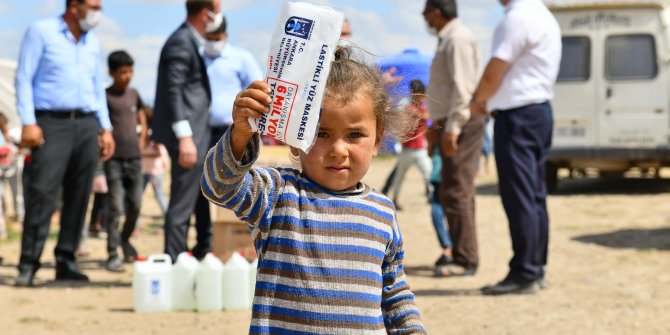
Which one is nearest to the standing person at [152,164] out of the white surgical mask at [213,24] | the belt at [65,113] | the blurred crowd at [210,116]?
the blurred crowd at [210,116]

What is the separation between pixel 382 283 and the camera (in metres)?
3.11

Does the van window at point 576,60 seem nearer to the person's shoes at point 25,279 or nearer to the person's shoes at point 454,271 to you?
the person's shoes at point 454,271

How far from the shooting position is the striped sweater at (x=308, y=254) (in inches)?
114

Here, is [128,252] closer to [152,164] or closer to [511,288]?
[152,164]

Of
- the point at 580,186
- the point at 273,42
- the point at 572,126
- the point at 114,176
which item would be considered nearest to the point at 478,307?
the point at 114,176

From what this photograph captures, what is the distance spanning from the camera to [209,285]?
275 inches

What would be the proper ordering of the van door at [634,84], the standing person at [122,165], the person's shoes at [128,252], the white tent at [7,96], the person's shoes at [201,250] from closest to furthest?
the person's shoes at [201,250]
the standing person at [122,165]
the person's shoes at [128,252]
the van door at [634,84]
the white tent at [7,96]

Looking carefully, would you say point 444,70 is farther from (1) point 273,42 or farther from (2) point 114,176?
(1) point 273,42

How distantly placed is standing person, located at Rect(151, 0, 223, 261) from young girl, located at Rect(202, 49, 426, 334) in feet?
14.8

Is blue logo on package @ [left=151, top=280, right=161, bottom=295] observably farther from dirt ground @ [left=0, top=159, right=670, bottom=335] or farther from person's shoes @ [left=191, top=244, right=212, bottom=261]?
person's shoes @ [left=191, top=244, right=212, bottom=261]

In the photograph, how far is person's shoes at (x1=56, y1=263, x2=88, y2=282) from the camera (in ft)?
27.2

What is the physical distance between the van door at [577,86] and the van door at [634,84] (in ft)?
0.56

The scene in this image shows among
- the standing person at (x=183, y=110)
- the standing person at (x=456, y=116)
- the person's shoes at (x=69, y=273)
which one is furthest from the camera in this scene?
the person's shoes at (x=69, y=273)

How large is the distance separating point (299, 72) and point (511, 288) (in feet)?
16.2
